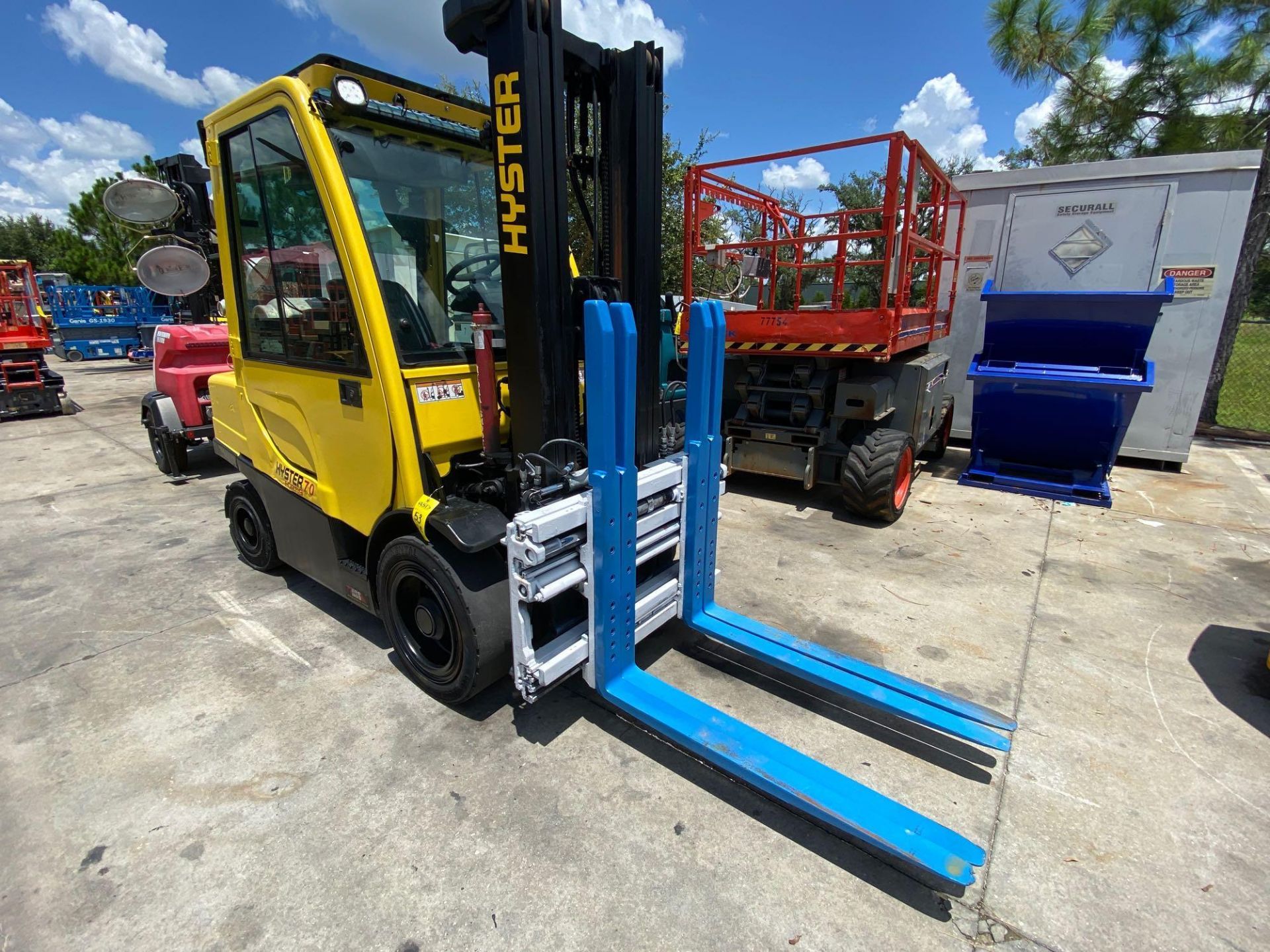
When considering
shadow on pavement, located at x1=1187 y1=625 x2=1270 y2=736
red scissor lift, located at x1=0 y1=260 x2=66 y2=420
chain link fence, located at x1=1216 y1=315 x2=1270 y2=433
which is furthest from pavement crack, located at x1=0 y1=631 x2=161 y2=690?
chain link fence, located at x1=1216 y1=315 x2=1270 y2=433

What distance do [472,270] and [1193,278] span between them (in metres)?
8.33

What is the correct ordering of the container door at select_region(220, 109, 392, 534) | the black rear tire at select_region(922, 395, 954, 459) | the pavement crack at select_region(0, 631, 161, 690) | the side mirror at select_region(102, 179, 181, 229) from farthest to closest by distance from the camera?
the black rear tire at select_region(922, 395, 954, 459)
the side mirror at select_region(102, 179, 181, 229)
the pavement crack at select_region(0, 631, 161, 690)
the container door at select_region(220, 109, 392, 534)

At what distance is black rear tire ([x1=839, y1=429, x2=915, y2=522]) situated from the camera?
5.13 metres

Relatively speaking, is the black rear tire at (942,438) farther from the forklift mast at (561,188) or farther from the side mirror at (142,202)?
the side mirror at (142,202)

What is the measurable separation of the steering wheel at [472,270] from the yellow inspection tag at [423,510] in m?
1.08

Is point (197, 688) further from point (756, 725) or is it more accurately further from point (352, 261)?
point (756, 725)

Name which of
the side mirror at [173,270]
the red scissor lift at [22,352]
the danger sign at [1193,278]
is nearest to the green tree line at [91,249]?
the red scissor lift at [22,352]

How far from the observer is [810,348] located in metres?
5.45

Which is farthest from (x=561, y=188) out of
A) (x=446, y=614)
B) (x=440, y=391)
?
(x=446, y=614)

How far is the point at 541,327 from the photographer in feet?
8.05

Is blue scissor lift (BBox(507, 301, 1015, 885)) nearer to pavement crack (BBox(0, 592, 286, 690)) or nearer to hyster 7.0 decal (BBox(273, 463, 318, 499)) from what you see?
hyster 7.0 decal (BBox(273, 463, 318, 499))

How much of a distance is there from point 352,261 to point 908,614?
3.58 m

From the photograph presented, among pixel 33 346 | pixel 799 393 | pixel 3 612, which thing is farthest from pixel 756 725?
pixel 33 346

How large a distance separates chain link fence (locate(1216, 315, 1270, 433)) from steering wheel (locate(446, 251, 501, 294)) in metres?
10.9
